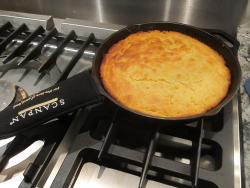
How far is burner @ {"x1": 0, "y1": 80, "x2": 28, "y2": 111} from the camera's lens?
700 millimetres

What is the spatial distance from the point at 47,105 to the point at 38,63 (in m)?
0.31

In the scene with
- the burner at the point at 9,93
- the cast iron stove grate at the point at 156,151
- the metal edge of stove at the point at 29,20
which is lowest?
the cast iron stove grate at the point at 156,151

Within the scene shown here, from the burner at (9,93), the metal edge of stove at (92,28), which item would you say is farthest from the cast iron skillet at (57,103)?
the metal edge of stove at (92,28)

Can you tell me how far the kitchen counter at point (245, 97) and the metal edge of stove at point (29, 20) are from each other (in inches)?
28.3

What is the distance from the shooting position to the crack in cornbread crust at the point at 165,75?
593mm

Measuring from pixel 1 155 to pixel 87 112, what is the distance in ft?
0.77

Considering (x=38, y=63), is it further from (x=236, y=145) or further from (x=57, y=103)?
(x=236, y=145)

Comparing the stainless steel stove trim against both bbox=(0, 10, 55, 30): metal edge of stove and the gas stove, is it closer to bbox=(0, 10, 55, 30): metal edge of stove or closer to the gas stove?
the gas stove

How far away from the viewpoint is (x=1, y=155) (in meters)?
0.60

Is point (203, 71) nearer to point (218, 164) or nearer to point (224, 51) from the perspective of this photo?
point (224, 51)

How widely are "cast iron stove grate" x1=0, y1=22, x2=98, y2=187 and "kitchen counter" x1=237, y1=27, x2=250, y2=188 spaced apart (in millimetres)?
441

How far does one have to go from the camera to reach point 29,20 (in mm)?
972

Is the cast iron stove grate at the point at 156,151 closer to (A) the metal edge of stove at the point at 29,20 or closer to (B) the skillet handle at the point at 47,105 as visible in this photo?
(B) the skillet handle at the point at 47,105

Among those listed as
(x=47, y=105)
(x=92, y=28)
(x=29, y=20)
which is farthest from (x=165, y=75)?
(x=29, y=20)
